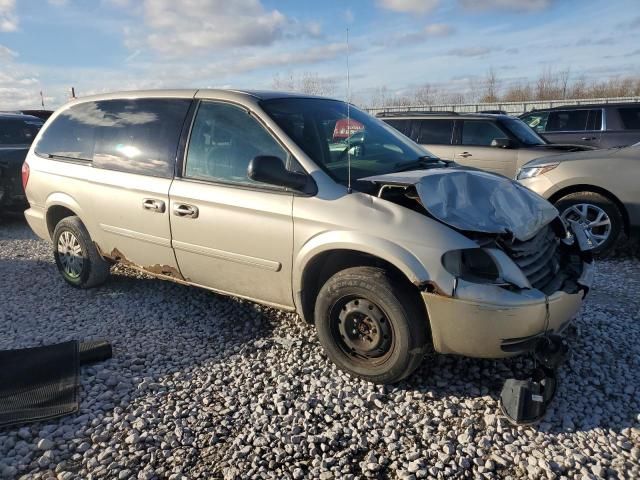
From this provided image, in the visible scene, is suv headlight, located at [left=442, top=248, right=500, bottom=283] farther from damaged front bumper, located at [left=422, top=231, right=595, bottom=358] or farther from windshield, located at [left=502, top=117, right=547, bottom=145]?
windshield, located at [left=502, top=117, right=547, bottom=145]

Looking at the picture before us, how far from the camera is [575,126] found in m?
10.4

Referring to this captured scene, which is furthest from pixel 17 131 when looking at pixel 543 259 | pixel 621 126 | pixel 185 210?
pixel 621 126

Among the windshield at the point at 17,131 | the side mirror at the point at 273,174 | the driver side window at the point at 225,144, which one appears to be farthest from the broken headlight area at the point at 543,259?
the windshield at the point at 17,131

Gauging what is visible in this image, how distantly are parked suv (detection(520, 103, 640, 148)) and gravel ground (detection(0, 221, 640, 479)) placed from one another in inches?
259

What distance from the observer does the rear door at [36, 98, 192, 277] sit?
410 cm

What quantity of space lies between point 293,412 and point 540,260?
1.83 metres

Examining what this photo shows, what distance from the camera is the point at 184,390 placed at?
3.28m

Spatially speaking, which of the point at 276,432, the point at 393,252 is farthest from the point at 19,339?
the point at 393,252

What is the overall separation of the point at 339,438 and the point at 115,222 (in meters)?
2.77

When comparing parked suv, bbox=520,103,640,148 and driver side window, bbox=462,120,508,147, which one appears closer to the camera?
driver side window, bbox=462,120,508,147

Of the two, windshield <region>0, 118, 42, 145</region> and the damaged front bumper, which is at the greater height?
windshield <region>0, 118, 42, 145</region>

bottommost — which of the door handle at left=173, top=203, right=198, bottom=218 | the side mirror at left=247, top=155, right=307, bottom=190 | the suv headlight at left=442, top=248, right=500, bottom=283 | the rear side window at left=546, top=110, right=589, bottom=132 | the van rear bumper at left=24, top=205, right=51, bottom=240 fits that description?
the van rear bumper at left=24, top=205, right=51, bottom=240

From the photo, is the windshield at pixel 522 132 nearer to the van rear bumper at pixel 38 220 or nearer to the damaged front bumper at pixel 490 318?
the damaged front bumper at pixel 490 318

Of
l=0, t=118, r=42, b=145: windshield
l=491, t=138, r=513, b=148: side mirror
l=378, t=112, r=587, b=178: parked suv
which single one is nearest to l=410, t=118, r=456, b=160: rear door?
l=378, t=112, r=587, b=178: parked suv
